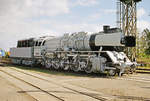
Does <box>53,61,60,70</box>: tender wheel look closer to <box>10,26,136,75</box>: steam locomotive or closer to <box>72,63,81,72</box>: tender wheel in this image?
<box>10,26,136,75</box>: steam locomotive

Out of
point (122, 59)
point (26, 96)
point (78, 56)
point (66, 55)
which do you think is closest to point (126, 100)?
point (26, 96)

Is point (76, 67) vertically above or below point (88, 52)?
→ below

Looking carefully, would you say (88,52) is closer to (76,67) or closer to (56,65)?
(76,67)

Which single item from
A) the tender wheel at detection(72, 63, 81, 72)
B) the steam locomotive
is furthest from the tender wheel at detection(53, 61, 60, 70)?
the tender wheel at detection(72, 63, 81, 72)

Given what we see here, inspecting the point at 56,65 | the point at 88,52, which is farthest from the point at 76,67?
the point at 56,65

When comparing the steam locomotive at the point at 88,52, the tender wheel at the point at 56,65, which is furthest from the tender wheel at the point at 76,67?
the tender wheel at the point at 56,65

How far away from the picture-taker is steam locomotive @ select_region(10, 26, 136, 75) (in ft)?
40.4

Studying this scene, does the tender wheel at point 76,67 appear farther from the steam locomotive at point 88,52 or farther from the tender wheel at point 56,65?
the tender wheel at point 56,65

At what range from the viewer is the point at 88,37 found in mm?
14500

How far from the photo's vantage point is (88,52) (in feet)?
45.3

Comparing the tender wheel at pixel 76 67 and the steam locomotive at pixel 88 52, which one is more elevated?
the steam locomotive at pixel 88 52

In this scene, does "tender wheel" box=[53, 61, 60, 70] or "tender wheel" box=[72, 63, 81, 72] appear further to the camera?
"tender wheel" box=[53, 61, 60, 70]

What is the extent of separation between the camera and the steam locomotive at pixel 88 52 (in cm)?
1231

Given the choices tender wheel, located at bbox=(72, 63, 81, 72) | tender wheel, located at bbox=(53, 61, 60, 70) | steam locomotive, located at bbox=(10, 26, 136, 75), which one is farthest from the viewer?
tender wheel, located at bbox=(53, 61, 60, 70)
